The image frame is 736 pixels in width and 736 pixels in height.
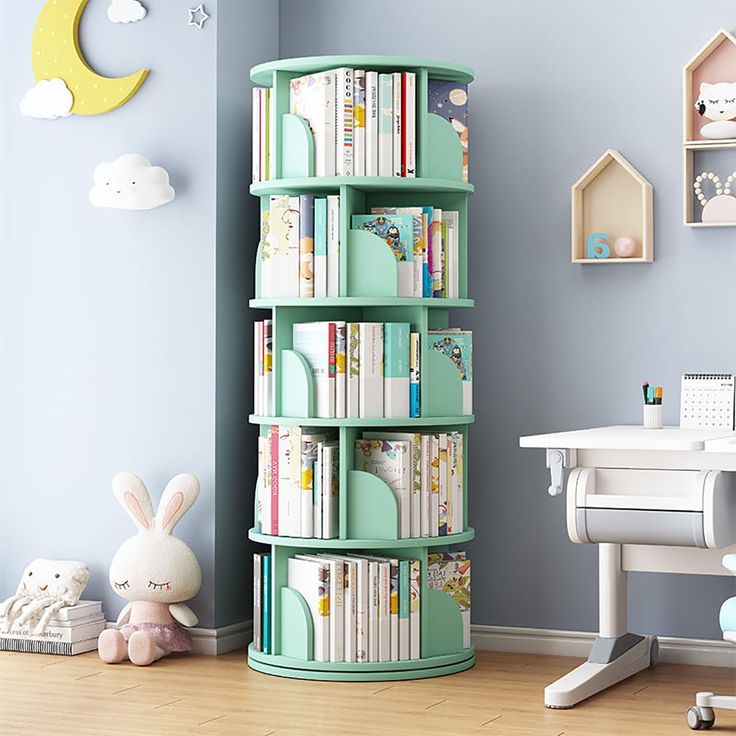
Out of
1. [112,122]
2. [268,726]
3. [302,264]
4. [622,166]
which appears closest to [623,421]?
[622,166]

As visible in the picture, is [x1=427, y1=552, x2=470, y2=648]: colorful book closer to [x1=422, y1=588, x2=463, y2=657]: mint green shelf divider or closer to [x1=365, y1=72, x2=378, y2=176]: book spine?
[x1=422, y1=588, x2=463, y2=657]: mint green shelf divider

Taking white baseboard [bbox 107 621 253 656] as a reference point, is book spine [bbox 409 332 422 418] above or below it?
above

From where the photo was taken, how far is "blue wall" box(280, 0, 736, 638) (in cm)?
375

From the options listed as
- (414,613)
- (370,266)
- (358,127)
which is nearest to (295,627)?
(414,613)

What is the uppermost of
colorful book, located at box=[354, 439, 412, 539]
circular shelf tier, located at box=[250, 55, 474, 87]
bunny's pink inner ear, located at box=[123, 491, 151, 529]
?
circular shelf tier, located at box=[250, 55, 474, 87]

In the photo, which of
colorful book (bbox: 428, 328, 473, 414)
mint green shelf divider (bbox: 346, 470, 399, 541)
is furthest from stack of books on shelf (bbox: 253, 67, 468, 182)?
mint green shelf divider (bbox: 346, 470, 399, 541)

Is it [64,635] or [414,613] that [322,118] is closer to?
[414,613]

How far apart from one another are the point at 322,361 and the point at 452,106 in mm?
791

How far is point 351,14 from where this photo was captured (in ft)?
13.5

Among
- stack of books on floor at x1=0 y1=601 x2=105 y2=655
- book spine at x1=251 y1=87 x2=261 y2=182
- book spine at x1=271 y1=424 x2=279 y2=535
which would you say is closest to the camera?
book spine at x1=271 y1=424 x2=279 y2=535

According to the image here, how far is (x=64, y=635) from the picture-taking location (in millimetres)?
3844

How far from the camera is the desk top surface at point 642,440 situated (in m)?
3.08

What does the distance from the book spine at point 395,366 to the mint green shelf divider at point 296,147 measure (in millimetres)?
477

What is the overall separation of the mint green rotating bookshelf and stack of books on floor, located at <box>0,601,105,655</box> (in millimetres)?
528
